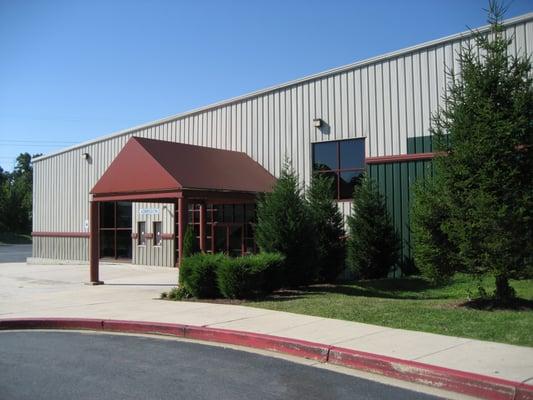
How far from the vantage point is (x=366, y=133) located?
19734 millimetres

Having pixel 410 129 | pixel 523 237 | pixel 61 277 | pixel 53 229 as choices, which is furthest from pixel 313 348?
pixel 53 229

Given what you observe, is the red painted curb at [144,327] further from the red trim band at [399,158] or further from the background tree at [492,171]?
the red trim band at [399,158]

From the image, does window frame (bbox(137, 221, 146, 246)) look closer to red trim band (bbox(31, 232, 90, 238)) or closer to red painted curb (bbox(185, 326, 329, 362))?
red trim band (bbox(31, 232, 90, 238))

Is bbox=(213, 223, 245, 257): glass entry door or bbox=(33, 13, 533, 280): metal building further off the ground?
bbox=(33, 13, 533, 280): metal building

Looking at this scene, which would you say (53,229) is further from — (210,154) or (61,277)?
(210,154)

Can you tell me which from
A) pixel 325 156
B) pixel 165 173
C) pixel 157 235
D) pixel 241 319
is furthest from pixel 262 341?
pixel 157 235

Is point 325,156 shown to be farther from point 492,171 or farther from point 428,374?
point 428,374

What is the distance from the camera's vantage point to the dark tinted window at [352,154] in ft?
65.6

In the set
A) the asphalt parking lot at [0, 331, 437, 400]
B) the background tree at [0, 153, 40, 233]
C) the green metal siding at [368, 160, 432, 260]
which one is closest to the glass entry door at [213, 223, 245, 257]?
the green metal siding at [368, 160, 432, 260]

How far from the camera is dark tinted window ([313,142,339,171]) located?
2072 centimetres

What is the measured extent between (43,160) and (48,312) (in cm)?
2262

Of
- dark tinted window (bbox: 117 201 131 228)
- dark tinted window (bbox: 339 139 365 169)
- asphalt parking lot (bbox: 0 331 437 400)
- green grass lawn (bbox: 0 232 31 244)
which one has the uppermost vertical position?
dark tinted window (bbox: 339 139 365 169)

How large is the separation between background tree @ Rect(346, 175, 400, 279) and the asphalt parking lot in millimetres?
9572

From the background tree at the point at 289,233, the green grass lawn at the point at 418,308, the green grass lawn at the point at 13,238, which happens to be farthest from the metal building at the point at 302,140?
the green grass lawn at the point at 13,238
